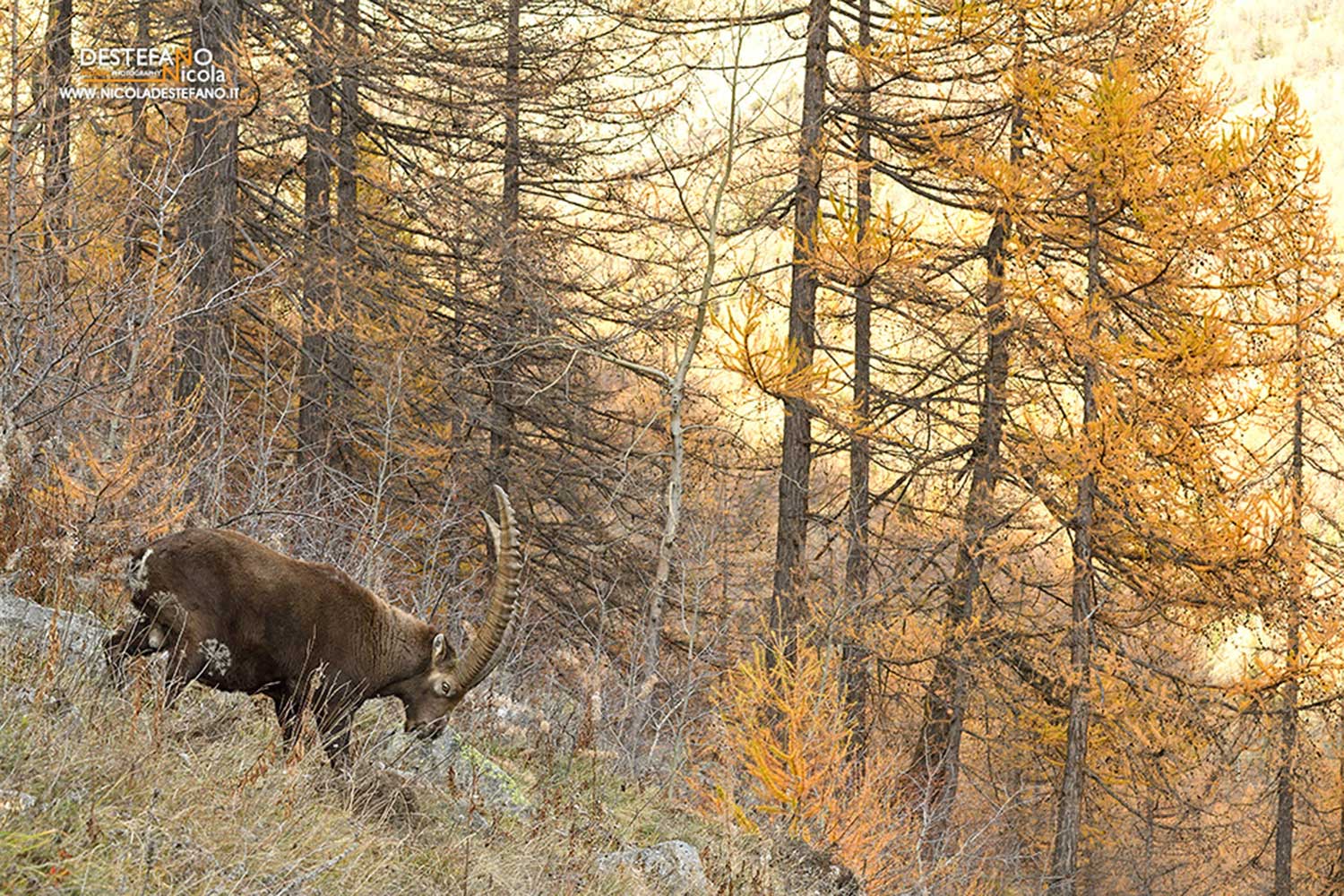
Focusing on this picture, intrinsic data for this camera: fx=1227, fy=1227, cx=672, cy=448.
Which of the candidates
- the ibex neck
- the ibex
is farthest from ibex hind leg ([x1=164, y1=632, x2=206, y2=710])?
the ibex neck

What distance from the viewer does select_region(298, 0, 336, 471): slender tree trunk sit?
42.2 ft

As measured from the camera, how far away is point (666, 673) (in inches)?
587

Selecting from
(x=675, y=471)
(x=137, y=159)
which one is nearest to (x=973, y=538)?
(x=675, y=471)

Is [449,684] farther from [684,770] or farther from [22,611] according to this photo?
[684,770]

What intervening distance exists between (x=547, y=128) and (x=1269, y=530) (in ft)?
33.9

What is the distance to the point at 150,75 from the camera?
12.9m

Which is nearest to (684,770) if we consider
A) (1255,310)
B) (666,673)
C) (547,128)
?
(666,673)

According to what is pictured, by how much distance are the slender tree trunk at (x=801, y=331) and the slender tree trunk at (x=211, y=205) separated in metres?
6.13

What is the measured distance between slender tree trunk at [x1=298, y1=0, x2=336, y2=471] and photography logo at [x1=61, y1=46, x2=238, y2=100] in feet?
3.14

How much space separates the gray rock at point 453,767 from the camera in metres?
6.24

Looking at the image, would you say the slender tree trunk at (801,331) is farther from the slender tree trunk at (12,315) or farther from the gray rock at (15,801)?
the gray rock at (15,801)

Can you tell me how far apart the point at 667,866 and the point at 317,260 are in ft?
28.4

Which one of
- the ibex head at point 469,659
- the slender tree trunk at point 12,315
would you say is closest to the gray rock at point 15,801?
the ibex head at point 469,659

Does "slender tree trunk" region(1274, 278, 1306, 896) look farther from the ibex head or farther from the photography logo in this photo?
the photography logo
